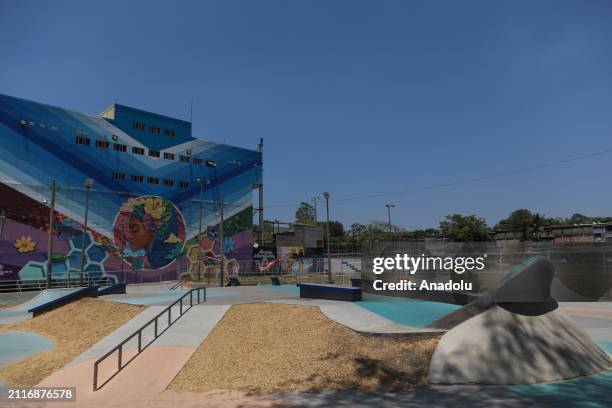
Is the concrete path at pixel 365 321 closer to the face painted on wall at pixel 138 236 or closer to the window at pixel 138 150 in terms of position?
the face painted on wall at pixel 138 236

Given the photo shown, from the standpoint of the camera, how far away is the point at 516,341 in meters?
9.61

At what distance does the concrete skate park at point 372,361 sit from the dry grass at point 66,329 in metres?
0.32

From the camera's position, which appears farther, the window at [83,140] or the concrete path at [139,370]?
the window at [83,140]

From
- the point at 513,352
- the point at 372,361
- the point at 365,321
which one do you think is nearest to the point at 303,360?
the point at 372,361

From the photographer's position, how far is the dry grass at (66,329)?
37.9 feet

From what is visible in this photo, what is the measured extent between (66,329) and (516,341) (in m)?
16.2

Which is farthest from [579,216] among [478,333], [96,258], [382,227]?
[478,333]

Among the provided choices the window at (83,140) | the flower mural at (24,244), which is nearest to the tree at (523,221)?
the window at (83,140)

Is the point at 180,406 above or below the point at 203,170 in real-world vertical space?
below

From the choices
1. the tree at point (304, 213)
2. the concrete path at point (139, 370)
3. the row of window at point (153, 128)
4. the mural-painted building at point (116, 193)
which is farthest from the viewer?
the tree at point (304, 213)

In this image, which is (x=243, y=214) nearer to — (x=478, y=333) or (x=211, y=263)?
(x=211, y=263)

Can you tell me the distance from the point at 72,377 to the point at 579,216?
628 feet

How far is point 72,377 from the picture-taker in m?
10.7

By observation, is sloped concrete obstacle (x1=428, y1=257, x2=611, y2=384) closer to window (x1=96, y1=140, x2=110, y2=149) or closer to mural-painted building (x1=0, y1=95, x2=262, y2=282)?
mural-painted building (x1=0, y1=95, x2=262, y2=282)
